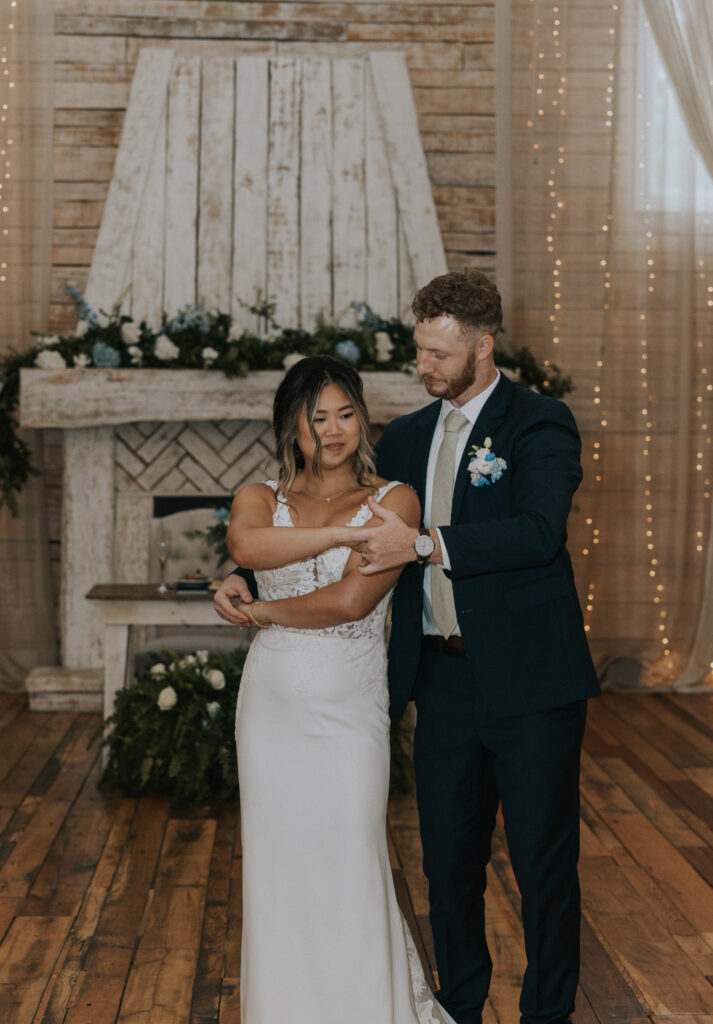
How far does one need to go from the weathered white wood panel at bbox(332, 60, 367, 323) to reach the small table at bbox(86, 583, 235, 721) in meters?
1.93

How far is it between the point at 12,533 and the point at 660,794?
3224 mm

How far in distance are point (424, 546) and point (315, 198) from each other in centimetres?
400

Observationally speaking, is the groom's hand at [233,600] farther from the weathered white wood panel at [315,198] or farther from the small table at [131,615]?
the weathered white wood panel at [315,198]

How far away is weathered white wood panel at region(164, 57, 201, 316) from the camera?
5.79 m

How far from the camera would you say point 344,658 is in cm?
235

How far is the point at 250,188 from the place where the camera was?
5.86m

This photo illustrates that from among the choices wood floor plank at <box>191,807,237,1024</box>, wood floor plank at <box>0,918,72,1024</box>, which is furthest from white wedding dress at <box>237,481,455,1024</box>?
wood floor plank at <box>0,918,72,1024</box>

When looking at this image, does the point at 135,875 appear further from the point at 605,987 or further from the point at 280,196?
the point at 280,196

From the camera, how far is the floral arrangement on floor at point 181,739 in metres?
4.21

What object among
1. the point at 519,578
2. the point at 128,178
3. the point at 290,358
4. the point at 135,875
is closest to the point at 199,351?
the point at 290,358

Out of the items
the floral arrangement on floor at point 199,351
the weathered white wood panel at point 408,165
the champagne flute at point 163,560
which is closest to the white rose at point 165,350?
the floral arrangement on floor at point 199,351

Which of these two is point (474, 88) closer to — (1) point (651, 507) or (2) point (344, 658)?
(1) point (651, 507)

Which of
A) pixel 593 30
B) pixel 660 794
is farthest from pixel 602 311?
pixel 660 794

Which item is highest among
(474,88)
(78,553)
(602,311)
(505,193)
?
(474,88)
